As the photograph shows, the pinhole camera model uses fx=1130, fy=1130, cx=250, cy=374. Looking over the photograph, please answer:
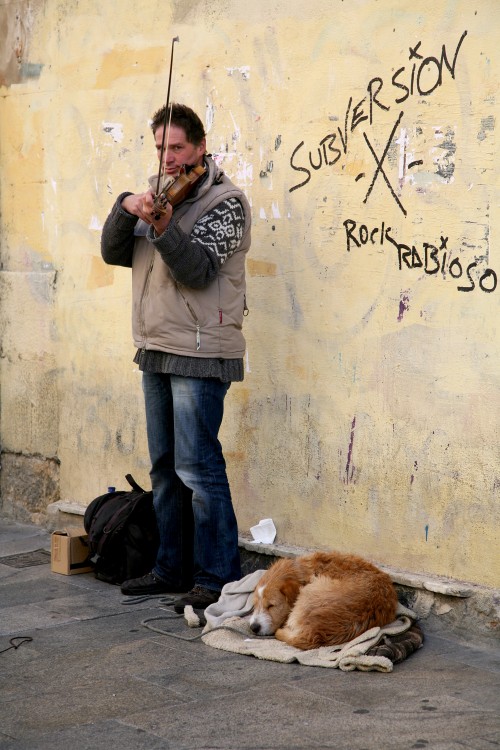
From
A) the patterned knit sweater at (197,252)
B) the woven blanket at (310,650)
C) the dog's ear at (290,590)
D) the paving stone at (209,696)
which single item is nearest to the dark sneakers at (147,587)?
the paving stone at (209,696)

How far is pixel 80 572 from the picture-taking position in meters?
5.66

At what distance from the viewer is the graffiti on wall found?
4.54 m

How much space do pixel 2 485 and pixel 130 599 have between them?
2.06 metres

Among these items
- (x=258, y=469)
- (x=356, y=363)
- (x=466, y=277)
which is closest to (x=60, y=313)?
(x=258, y=469)

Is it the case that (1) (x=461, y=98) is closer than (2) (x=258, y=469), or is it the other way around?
(1) (x=461, y=98)

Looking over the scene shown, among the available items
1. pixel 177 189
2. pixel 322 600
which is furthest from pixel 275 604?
pixel 177 189

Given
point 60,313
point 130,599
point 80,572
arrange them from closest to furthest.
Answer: point 130,599 → point 80,572 → point 60,313

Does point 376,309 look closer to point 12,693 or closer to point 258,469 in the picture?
point 258,469

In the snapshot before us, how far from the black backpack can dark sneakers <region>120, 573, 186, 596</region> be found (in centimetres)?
12

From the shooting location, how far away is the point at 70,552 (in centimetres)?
560

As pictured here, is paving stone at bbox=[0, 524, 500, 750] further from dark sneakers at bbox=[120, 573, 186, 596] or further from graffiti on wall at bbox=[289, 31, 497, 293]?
graffiti on wall at bbox=[289, 31, 497, 293]

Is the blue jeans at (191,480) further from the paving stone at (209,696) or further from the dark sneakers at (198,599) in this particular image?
the paving stone at (209,696)

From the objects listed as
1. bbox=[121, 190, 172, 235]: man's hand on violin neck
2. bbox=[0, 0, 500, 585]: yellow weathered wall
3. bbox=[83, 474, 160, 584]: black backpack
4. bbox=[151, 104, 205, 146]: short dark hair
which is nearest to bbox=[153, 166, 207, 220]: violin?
bbox=[121, 190, 172, 235]: man's hand on violin neck

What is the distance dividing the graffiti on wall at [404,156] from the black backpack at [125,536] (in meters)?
1.61
